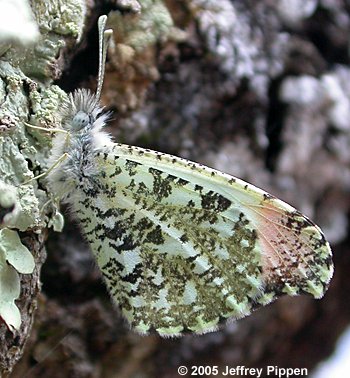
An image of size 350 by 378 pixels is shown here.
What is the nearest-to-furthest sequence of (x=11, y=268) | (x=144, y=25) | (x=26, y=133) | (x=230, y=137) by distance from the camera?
(x=11, y=268), (x=26, y=133), (x=144, y=25), (x=230, y=137)

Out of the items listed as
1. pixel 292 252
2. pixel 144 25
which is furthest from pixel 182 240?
pixel 144 25

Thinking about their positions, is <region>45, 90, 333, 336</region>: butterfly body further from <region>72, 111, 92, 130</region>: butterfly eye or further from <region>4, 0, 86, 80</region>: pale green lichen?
<region>4, 0, 86, 80</region>: pale green lichen

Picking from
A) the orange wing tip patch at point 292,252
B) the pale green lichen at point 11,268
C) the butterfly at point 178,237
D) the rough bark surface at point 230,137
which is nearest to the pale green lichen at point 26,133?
the pale green lichen at point 11,268

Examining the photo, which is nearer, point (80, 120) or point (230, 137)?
point (80, 120)

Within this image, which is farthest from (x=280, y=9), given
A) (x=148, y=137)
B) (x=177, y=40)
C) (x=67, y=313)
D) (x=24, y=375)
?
(x=24, y=375)

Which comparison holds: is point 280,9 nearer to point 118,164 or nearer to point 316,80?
point 316,80

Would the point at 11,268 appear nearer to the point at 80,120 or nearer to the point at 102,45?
the point at 80,120
